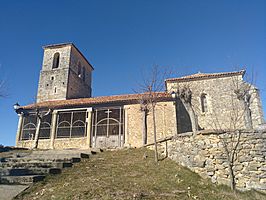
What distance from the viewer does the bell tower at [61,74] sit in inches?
989

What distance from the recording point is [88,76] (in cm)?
3091

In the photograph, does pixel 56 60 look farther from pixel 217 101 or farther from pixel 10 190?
pixel 10 190

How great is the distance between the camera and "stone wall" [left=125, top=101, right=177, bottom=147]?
17.3 m

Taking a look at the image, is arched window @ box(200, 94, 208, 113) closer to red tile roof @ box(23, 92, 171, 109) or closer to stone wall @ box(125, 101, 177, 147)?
red tile roof @ box(23, 92, 171, 109)

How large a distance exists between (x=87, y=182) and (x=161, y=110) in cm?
1211

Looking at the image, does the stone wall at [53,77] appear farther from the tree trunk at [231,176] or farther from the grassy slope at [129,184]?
the tree trunk at [231,176]

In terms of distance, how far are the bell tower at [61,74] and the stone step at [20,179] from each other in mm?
18209

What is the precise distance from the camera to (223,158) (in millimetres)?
8094

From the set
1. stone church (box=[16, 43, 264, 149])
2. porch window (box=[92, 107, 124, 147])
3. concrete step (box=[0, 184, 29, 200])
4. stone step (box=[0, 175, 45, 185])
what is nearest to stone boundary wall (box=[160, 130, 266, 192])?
stone step (box=[0, 175, 45, 185])

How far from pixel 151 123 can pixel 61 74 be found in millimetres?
13589

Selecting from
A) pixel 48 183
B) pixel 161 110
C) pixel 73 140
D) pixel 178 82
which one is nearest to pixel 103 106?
pixel 73 140

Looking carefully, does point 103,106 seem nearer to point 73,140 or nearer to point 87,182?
point 73,140

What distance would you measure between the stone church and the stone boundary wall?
7688 mm

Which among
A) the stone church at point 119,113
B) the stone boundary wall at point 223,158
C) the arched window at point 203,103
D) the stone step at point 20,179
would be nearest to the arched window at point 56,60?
the stone church at point 119,113
